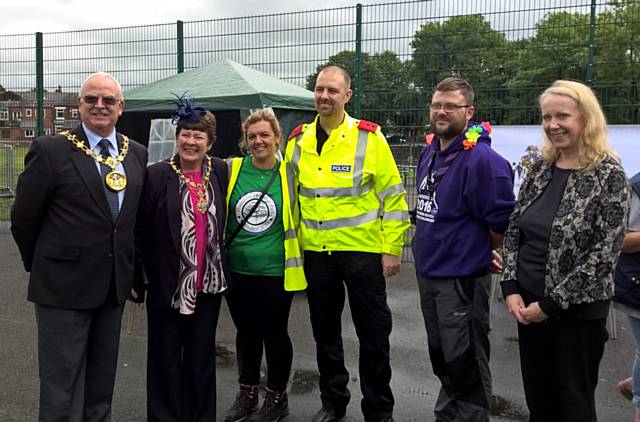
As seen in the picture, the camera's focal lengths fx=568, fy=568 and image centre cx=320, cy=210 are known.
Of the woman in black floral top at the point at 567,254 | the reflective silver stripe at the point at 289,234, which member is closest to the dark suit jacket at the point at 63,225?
the reflective silver stripe at the point at 289,234

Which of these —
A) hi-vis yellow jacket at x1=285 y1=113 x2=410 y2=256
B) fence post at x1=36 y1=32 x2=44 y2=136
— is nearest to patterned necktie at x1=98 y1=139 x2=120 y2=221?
hi-vis yellow jacket at x1=285 y1=113 x2=410 y2=256

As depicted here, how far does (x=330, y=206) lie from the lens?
11.1 ft

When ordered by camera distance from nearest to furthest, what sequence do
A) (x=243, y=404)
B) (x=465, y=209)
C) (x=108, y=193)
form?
1. (x=108, y=193)
2. (x=465, y=209)
3. (x=243, y=404)

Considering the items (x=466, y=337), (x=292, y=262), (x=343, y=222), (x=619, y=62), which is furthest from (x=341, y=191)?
(x=619, y=62)

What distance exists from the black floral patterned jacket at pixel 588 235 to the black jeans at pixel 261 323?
163cm

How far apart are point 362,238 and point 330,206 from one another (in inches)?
10.6

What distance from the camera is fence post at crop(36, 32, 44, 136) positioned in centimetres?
920

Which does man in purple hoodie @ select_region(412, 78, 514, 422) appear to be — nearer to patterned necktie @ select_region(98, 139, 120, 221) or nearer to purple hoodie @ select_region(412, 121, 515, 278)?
purple hoodie @ select_region(412, 121, 515, 278)

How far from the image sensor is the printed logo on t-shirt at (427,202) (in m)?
3.11

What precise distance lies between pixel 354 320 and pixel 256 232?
0.81 m

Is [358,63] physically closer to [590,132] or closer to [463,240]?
[463,240]

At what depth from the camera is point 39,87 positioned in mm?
9258

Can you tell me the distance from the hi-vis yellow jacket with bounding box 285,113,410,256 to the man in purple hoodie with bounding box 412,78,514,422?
0.36 m

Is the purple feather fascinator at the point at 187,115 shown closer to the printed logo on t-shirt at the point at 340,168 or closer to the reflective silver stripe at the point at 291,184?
the reflective silver stripe at the point at 291,184
